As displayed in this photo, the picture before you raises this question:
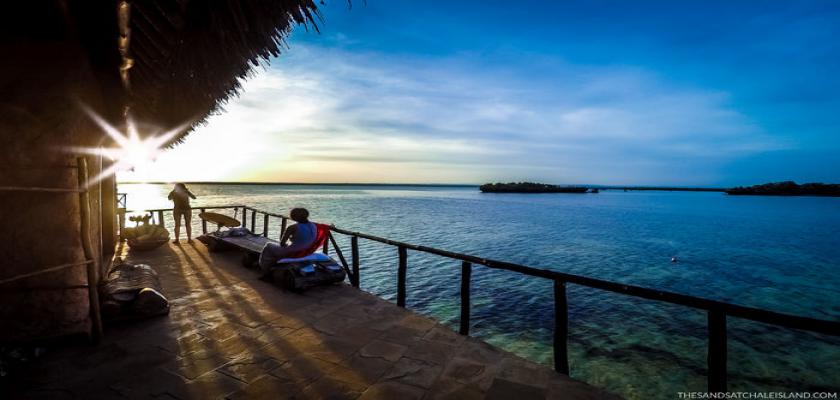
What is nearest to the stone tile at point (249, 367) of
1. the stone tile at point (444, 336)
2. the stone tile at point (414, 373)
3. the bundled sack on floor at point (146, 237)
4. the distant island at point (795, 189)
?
the stone tile at point (414, 373)

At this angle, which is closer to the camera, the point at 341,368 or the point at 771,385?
the point at 341,368

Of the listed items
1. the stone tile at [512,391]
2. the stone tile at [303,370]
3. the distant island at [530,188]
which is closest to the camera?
the stone tile at [512,391]

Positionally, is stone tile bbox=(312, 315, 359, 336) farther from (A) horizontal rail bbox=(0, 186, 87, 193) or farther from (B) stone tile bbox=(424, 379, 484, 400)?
(A) horizontal rail bbox=(0, 186, 87, 193)

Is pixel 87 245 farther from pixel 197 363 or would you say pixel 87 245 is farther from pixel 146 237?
pixel 146 237

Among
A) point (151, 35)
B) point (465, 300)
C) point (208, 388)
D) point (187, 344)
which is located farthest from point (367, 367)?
point (151, 35)

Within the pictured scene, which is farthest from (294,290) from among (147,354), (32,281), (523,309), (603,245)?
(603,245)

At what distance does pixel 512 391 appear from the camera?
3203mm

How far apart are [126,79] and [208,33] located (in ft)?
4.28

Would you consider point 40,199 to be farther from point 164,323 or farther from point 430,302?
point 430,302

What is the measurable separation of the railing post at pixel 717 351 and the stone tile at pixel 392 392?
2.72m

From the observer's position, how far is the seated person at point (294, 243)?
6262 millimetres

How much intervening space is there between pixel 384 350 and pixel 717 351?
3.29 meters

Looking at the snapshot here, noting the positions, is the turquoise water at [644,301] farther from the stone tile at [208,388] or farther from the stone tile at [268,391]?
the stone tile at [208,388]

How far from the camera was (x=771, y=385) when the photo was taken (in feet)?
20.9
